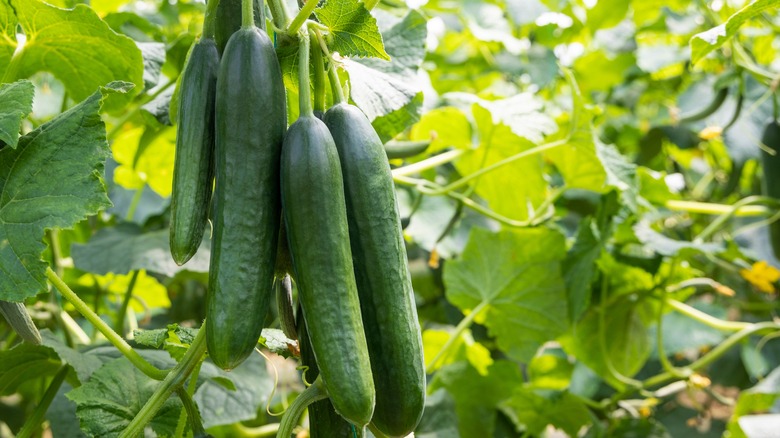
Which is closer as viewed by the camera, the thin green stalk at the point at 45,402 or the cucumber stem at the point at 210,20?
the cucumber stem at the point at 210,20

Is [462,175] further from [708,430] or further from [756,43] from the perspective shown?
[756,43]

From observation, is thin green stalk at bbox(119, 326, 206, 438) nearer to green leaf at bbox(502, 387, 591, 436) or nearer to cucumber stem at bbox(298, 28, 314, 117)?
cucumber stem at bbox(298, 28, 314, 117)

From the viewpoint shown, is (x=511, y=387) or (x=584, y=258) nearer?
(x=584, y=258)

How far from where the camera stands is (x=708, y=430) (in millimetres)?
2273

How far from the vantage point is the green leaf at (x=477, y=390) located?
184 centimetres

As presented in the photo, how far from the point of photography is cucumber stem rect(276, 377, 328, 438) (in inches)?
29.4

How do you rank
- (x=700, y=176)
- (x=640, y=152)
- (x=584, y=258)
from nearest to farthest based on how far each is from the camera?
(x=584, y=258) → (x=640, y=152) → (x=700, y=176)

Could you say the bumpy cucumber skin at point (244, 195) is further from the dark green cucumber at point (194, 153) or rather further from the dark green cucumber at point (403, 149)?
the dark green cucumber at point (403, 149)

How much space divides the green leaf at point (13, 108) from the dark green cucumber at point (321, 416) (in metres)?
0.38

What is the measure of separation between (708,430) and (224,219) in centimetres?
200

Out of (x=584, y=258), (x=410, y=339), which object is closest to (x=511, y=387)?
(x=584, y=258)

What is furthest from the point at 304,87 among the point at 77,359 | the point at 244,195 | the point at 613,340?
the point at 613,340

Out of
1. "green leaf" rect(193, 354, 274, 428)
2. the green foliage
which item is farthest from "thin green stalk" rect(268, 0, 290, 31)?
"green leaf" rect(193, 354, 274, 428)

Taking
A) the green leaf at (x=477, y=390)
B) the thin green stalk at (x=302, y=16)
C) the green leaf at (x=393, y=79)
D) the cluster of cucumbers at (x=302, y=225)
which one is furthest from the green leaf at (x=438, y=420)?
the thin green stalk at (x=302, y=16)
